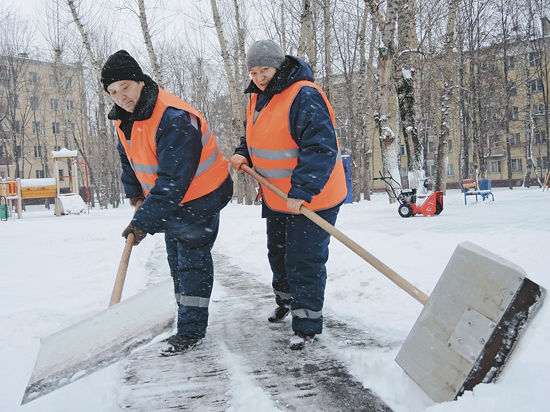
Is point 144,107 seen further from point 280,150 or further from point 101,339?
point 101,339

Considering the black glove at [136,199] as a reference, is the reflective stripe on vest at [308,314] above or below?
below

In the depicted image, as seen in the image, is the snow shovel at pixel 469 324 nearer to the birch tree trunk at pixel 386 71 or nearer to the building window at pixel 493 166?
the birch tree trunk at pixel 386 71

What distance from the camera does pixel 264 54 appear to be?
2760 mm

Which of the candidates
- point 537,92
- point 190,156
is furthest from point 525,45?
point 190,156

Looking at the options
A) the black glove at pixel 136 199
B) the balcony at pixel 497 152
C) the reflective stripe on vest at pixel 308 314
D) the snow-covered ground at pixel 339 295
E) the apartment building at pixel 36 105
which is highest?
the apartment building at pixel 36 105

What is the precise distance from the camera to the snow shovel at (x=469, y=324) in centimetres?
170

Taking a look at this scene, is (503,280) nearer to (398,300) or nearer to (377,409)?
(377,409)

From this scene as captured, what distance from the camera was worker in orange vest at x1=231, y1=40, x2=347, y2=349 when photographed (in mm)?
2621

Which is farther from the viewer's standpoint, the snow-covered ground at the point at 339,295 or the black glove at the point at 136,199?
the black glove at the point at 136,199

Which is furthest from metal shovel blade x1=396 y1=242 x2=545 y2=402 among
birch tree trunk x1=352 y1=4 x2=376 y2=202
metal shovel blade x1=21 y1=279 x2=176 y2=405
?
birch tree trunk x1=352 y1=4 x2=376 y2=202

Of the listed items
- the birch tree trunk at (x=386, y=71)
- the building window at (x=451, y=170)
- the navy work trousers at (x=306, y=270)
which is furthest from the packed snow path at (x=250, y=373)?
the building window at (x=451, y=170)

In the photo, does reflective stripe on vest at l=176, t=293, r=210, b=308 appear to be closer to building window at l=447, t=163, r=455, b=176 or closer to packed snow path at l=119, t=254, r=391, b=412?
packed snow path at l=119, t=254, r=391, b=412

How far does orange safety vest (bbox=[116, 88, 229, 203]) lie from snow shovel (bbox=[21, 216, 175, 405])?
0.65 metres

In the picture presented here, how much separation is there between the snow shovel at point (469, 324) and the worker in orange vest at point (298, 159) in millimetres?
816
